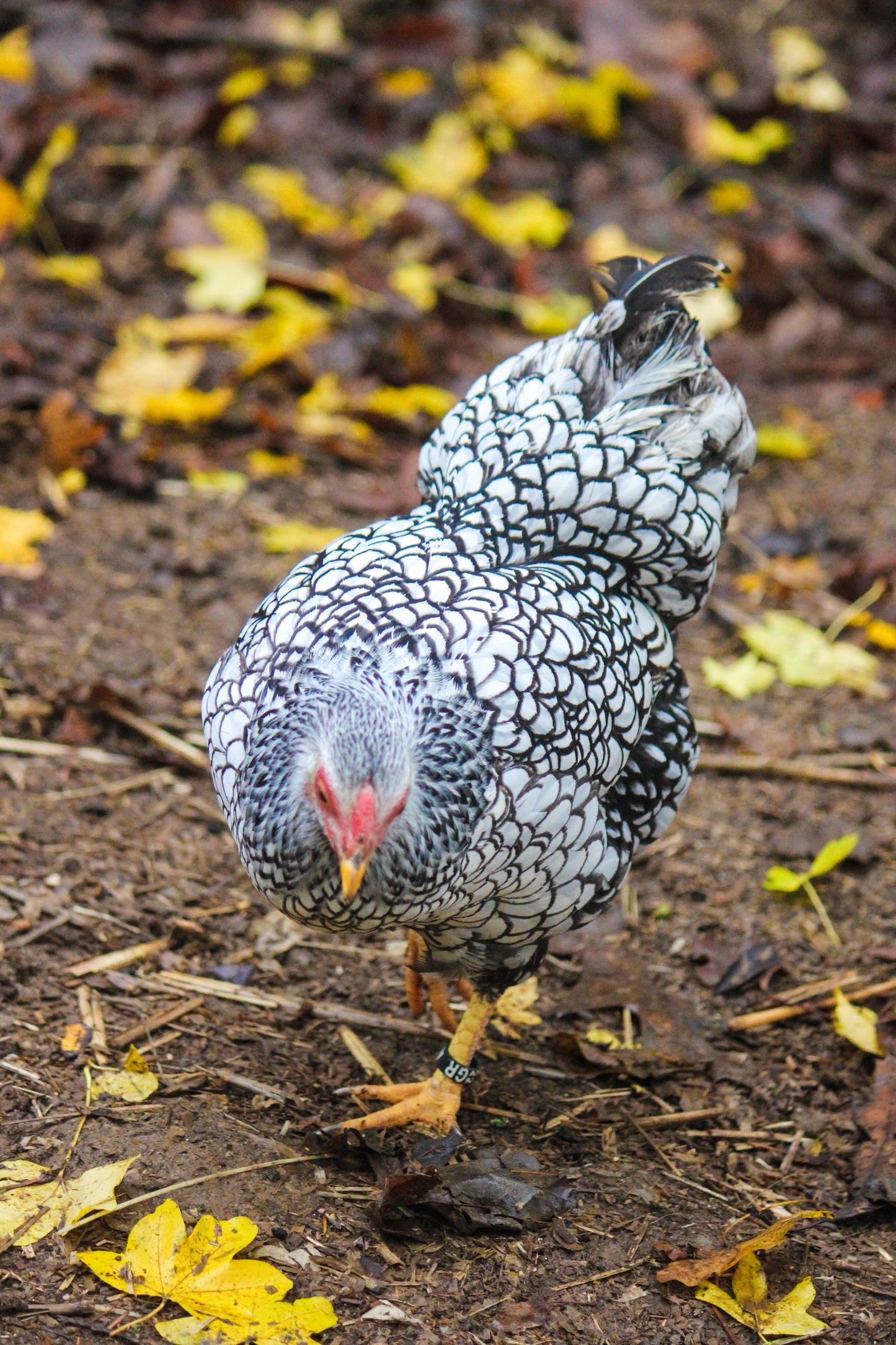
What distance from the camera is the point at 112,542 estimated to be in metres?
5.03

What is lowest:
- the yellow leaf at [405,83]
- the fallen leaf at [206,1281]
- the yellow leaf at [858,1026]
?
the yellow leaf at [858,1026]

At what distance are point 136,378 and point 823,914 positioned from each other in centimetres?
375

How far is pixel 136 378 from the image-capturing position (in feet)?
18.7

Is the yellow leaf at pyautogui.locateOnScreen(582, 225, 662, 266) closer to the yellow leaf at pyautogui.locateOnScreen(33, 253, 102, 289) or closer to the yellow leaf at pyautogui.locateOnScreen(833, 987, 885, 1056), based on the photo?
the yellow leaf at pyautogui.locateOnScreen(33, 253, 102, 289)

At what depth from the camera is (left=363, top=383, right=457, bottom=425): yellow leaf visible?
5965 mm

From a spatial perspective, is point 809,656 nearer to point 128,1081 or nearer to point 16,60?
point 128,1081

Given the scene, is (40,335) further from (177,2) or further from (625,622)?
(625,622)

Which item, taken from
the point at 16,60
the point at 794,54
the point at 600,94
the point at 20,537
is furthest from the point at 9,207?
the point at 794,54

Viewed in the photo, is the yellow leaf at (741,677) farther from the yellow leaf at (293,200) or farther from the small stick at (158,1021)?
the yellow leaf at (293,200)

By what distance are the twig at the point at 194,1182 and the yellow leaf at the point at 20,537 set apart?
106 inches

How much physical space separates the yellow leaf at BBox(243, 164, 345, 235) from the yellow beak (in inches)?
206

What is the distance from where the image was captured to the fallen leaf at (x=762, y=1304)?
8.76ft

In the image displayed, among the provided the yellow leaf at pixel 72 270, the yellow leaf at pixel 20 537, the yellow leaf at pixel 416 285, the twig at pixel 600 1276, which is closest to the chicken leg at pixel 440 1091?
the twig at pixel 600 1276

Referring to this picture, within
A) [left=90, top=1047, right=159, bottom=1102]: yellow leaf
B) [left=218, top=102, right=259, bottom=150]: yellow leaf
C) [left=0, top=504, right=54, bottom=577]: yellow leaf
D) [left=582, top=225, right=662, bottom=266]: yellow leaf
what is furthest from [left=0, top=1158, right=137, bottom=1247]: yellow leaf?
[left=218, top=102, right=259, bottom=150]: yellow leaf
